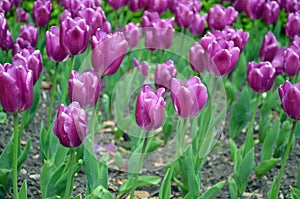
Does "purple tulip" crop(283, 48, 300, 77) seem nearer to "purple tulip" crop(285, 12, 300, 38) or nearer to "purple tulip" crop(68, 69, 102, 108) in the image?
"purple tulip" crop(285, 12, 300, 38)

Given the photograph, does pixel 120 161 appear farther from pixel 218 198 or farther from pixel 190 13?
pixel 190 13

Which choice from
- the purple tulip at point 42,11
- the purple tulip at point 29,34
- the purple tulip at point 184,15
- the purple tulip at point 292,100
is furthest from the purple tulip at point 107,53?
the purple tulip at point 184,15

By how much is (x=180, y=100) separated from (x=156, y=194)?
106 cm

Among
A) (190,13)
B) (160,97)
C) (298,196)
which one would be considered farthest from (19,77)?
(190,13)

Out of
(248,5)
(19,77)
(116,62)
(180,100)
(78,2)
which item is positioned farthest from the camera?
(248,5)

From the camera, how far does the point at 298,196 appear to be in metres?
2.42

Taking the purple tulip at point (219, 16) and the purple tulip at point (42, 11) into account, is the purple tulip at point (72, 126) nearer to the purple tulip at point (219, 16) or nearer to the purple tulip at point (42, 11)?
the purple tulip at point (42, 11)

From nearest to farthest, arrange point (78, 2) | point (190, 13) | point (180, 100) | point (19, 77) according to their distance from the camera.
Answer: point (19, 77) → point (180, 100) → point (78, 2) → point (190, 13)

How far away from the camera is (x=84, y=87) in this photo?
215 cm

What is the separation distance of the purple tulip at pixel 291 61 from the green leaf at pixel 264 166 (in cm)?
45

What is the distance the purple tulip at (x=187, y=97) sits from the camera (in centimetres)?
205

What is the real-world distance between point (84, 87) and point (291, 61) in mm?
1057

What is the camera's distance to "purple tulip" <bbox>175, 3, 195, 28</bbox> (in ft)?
11.3

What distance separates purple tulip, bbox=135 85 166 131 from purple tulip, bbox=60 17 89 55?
0.56 m
